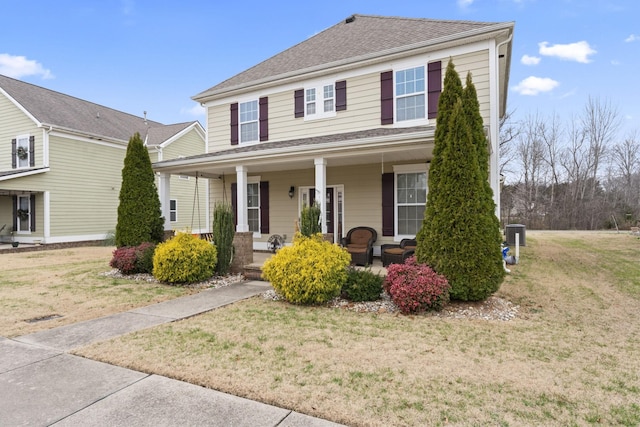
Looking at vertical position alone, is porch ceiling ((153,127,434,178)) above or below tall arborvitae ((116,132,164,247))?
above

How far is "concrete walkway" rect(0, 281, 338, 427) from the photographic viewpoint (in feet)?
8.87

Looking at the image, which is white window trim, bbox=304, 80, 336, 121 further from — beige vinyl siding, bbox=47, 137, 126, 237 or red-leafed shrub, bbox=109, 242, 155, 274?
beige vinyl siding, bbox=47, 137, 126, 237

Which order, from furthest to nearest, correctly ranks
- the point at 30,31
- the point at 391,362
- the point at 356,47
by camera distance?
the point at 30,31, the point at 356,47, the point at 391,362

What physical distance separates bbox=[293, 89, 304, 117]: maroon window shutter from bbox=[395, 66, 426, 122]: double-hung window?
286 centimetres

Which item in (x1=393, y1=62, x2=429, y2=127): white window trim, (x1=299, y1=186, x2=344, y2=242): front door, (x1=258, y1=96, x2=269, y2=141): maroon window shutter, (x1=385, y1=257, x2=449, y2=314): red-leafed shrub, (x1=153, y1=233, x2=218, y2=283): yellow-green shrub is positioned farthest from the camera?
(x1=258, y1=96, x2=269, y2=141): maroon window shutter

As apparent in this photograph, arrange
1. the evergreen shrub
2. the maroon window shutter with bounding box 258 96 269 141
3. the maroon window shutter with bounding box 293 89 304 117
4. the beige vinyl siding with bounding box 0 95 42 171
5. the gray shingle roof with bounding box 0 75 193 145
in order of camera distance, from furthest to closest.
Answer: the gray shingle roof with bounding box 0 75 193 145, the beige vinyl siding with bounding box 0 95 42 171, the maroon window shutter with bounding box 258 96 269 141, the maroon window shutter with bounding box 293 89 304 117, the evergreen shrub

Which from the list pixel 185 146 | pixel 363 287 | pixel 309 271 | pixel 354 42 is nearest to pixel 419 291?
pixel 363 287

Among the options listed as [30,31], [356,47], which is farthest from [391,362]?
[30,31]

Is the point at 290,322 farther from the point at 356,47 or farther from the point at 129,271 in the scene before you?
the point at 356,47

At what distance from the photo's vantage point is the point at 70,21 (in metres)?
15.1

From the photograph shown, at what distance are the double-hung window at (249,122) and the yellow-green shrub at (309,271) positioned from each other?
6300 mm

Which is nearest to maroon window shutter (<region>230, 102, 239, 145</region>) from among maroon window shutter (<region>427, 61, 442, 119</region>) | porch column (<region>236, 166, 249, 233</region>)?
porch column (<region>236, 166, 249, 233</region>)

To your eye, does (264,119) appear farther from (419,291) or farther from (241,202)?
(419,291)

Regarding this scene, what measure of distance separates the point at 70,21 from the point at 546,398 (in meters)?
19.5
